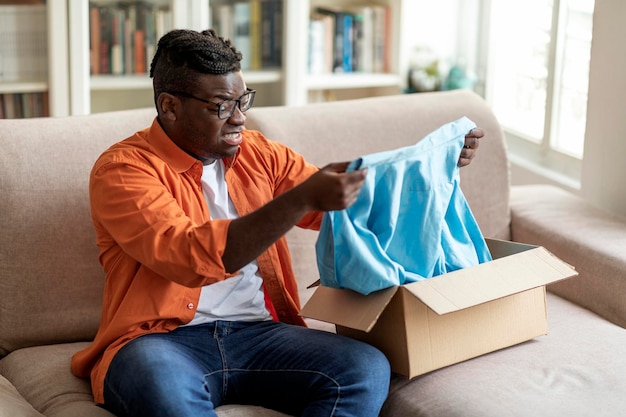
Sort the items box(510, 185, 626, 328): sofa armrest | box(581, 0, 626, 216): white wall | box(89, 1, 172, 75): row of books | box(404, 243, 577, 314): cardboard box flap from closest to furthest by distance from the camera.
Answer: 1. box(404, 243, 577, 314): cardboard box flap
2. box(510, 185, 626, 328): sofa armrest
3. box(581, 0, 626, 216): white wall
4. box(89, 1, 172, 75): row of books

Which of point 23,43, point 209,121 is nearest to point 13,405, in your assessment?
point 209,121

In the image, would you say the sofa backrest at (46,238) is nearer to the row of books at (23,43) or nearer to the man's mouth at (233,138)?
the man's mouth at (233,138)

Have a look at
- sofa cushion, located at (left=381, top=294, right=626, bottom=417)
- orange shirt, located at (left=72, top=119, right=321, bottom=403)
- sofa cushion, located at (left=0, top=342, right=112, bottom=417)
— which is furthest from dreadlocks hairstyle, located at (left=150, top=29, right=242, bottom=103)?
sofa cushion, located at (left=381, top=294, right=626, bottom=417)

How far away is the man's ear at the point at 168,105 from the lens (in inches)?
70.7

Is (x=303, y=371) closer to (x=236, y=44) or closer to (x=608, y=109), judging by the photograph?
(x=608, y=109)

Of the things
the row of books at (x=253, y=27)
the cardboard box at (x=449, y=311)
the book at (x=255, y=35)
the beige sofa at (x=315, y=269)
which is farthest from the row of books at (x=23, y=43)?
the cardboard box at (x=449, y=311)

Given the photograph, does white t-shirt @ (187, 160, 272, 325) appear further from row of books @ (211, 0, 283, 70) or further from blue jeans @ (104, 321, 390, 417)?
row of books @ (211, 0, 283, 70)

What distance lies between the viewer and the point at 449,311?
5.33 feet

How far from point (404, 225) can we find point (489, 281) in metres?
0.20

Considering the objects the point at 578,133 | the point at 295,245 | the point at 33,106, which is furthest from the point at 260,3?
the point at 295,245

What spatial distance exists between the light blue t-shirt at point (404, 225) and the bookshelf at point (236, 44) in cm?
167

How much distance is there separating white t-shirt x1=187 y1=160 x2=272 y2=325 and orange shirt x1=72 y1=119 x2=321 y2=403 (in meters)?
0.02

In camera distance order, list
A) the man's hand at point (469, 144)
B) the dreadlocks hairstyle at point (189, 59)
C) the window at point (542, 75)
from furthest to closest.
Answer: the window at point (542, 75) < the man's hand at point (469, 144) < the dreadlocks hairstyle at point (189, 59)

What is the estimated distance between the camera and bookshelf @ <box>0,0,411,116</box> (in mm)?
3186
